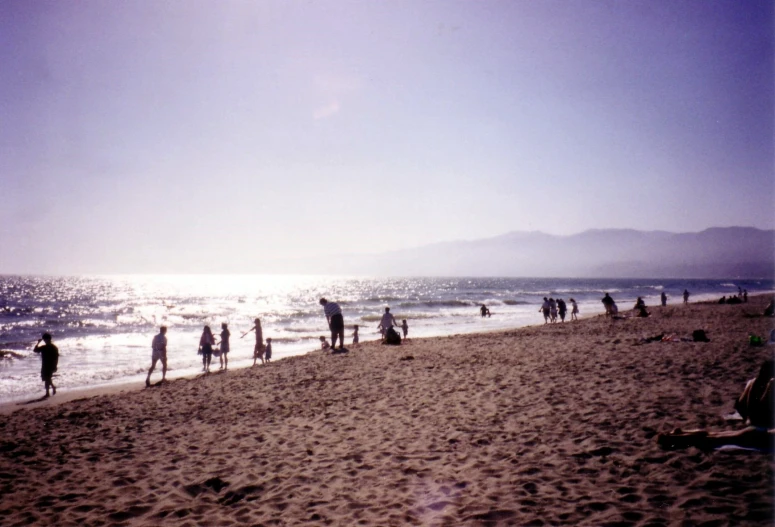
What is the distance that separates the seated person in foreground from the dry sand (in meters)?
0.20

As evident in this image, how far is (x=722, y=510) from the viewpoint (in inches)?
145

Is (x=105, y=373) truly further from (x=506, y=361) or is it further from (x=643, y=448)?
(x=643, y=448)

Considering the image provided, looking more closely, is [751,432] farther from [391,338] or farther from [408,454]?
[391,338]

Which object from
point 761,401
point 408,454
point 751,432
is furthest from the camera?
point 408,454

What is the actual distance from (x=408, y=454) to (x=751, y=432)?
393 centimetres

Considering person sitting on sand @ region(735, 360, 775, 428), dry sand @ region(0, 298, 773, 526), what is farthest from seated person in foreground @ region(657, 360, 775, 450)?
dry sand @ region(0, 298, 773, 526)

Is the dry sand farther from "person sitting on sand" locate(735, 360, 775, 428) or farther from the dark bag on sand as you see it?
the dark bag on sand

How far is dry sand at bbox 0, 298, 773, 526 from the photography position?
4.18 meters

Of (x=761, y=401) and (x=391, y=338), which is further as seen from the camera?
(x=391, y=338)

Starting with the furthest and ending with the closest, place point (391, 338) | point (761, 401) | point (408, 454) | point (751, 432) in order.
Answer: point (391, 338) < point (408, 454) < point (761, 401) < point (751, 432)

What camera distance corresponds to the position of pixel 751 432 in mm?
4805

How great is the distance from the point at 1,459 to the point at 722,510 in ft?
29.1

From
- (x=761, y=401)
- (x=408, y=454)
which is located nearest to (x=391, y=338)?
(x=408, y=454)

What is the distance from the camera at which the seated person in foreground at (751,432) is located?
4.76 metres
